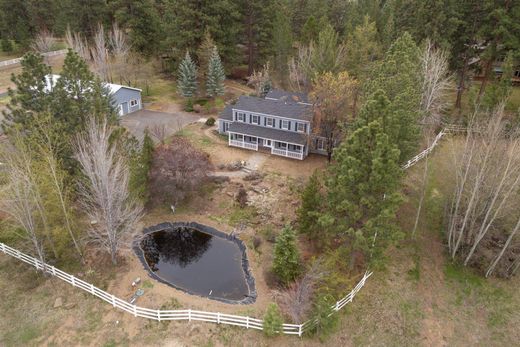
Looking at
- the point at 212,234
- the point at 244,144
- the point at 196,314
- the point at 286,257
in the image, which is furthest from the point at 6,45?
the point at 286,257

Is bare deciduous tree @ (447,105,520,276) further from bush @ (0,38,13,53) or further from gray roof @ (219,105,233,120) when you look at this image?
bush @ (0,38,13,53)

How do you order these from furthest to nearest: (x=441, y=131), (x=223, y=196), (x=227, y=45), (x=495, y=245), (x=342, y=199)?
(x=227, y=45) → (x=441, y=131) → (x=223, y=196) → (x=495, y=245) → (x=342, y=199)

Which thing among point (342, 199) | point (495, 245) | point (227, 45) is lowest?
point (495, 245)

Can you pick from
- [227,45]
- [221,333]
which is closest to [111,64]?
[227,45]

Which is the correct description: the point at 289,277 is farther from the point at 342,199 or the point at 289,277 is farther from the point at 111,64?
the point at 111,64

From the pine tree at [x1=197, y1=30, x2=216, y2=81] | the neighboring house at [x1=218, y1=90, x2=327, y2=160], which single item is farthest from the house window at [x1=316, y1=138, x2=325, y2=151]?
the pine tree at [x1=197, y1=30, x2=216, y2=81]

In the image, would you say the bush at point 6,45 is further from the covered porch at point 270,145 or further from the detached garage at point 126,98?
the covered porch at point 270,145
